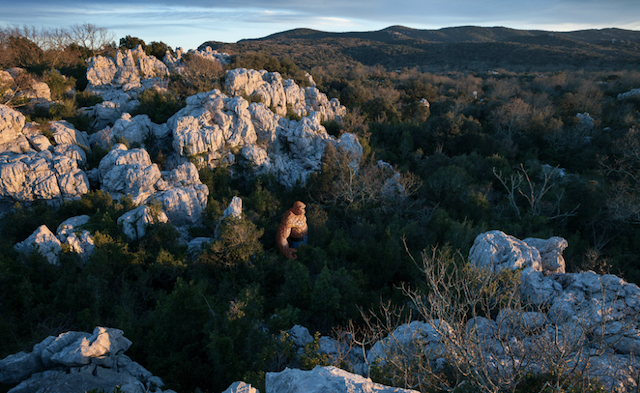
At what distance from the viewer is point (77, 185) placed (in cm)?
1259

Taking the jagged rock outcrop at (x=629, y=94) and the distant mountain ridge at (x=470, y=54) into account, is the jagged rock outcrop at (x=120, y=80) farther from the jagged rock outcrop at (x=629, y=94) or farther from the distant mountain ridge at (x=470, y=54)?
the jagged rock outcrop at (x=629, y=94)

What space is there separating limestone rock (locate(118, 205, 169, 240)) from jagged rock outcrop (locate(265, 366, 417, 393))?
9.53 m

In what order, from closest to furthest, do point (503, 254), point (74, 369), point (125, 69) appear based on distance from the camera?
point (74, 369) < point (503, 254) < point (125, 69)

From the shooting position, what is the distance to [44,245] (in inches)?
387

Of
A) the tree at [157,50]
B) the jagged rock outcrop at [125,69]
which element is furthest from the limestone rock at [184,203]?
the tree at [157,50]

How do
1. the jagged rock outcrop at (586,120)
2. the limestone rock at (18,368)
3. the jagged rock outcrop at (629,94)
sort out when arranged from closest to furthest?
the limestone rock at (18,368) < the jagged rock outcrop at (586,120) < the jagged rock outcrop at (629,94)

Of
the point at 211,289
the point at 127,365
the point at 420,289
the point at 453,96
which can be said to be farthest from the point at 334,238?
the point at 453,96

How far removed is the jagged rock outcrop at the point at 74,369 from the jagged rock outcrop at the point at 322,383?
351cm

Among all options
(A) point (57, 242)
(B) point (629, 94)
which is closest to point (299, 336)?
(A) point (57, 242)

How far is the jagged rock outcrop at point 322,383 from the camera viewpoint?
3283mm

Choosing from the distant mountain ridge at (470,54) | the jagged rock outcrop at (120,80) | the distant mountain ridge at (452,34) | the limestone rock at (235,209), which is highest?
the distant mountain ridge at (452,34)

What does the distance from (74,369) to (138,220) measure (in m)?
6.61

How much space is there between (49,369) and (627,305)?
40.4ft

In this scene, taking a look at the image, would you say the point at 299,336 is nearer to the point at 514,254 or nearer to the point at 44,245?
the point at 514,254
